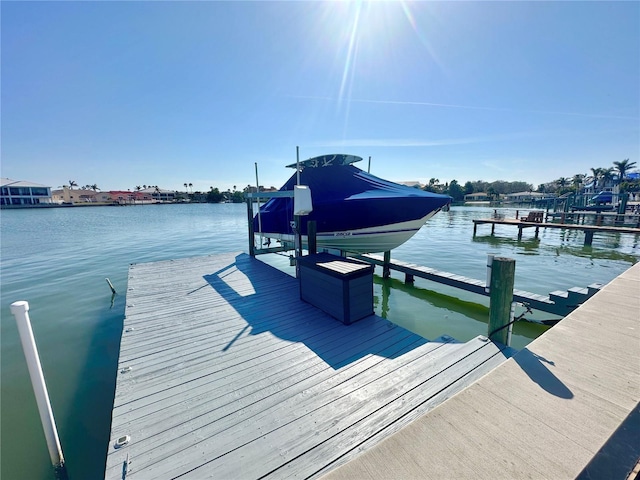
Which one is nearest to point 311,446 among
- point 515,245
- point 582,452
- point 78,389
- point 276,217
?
point 582,452

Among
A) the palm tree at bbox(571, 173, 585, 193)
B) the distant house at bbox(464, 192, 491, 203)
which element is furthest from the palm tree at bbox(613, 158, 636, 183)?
the distant house at bbox(464, 192, 491, 203)

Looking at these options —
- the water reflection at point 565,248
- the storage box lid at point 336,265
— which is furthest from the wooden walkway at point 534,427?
the water reflection at point 565,248

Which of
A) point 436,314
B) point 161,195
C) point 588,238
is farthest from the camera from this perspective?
point 161,195

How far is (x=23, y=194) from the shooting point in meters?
83.3

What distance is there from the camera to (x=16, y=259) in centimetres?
1484

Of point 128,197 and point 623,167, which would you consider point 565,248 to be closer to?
point 623,167

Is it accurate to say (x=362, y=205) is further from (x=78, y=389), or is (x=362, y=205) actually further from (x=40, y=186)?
(x=40, y=186)

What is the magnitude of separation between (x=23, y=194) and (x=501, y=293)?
124m

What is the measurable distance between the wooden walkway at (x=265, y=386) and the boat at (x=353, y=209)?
3932 millimetres

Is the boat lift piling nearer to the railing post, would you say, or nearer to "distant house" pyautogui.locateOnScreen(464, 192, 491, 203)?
the railing post

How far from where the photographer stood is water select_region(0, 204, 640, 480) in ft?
12.7

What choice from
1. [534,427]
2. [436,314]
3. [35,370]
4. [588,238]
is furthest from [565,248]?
[35,370]

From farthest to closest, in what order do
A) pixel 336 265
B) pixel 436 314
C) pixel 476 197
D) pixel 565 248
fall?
pixel 476 197 < pixel 565 248 < pixel 436 314 < pixel 336 265

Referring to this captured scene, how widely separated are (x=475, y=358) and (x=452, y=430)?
1.68m
